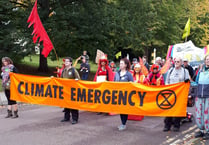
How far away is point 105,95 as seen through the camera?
280 inches

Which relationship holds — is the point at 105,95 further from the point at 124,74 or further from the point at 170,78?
the point at 170,78

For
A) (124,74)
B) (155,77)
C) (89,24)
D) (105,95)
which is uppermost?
(89,24)

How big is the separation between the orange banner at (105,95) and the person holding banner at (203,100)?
1.05ft

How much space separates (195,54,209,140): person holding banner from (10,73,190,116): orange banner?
320 millimetres

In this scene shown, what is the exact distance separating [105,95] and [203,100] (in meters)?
2.48

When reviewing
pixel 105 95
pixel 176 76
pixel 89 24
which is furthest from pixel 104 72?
pixel 89 24

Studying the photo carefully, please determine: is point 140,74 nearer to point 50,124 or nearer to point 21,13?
point 50,124

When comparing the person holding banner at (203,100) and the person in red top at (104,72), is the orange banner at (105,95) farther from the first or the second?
the person in red top at (104,72)

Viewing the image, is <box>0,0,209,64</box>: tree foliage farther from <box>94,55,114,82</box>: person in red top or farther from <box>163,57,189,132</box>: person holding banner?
<box>163,57,189,132</box>: person holding banner

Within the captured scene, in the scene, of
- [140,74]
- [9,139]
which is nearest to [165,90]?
[140,74]

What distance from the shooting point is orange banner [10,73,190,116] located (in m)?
6.54

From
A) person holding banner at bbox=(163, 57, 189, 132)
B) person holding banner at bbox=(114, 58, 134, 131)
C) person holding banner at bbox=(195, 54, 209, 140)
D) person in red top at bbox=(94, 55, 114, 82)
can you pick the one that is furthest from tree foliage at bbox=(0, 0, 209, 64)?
person holding banner at bbox=(195, 54, 209, 140)

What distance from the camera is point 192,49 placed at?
13.5 m

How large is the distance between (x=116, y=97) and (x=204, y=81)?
2243 millimetres
